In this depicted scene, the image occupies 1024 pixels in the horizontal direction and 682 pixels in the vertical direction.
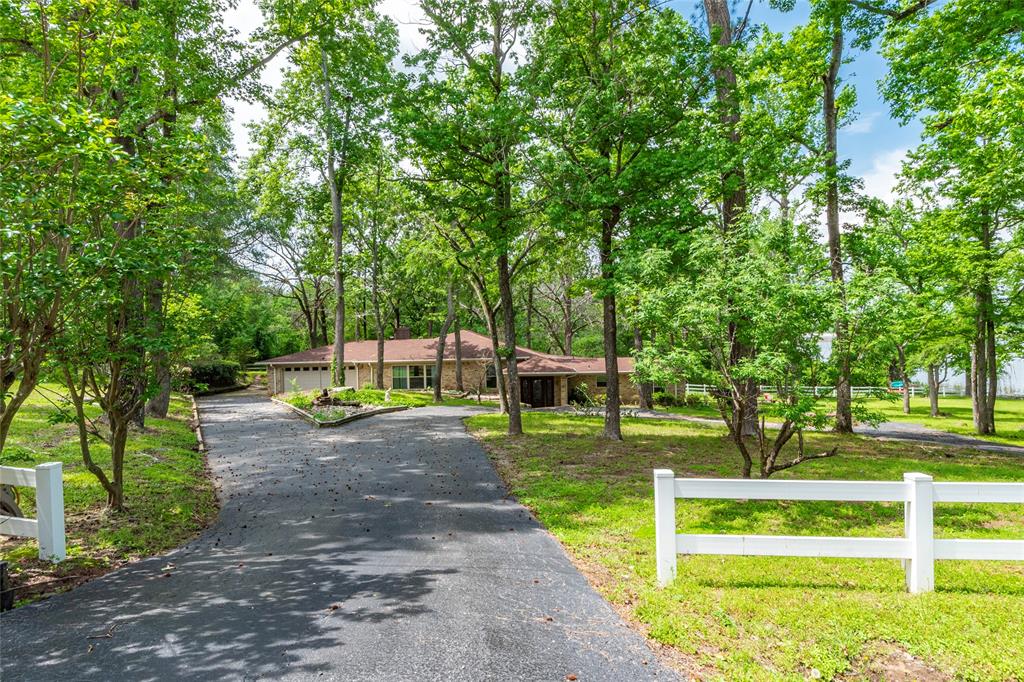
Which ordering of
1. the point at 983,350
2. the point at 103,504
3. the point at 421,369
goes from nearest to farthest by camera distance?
the point at 103,504 → the point at 983,350 → the point at 421,369

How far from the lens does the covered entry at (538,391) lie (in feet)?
105

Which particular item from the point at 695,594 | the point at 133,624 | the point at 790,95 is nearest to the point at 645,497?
the point at 695,594

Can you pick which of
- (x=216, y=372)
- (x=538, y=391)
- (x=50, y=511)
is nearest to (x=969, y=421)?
(x=538, y=391)

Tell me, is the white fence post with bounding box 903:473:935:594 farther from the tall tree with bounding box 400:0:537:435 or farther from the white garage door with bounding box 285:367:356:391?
the white garage door with bounding box 285:367:356:391

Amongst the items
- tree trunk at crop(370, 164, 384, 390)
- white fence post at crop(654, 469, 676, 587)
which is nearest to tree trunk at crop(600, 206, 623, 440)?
white fence post at crop(654, 469, 676, 587)

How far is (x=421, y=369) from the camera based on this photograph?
115 feet

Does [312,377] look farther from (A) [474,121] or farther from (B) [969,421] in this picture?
(B) [969,421]

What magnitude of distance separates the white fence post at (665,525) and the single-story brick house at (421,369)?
89.6 feet

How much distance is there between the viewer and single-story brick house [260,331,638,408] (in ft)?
105

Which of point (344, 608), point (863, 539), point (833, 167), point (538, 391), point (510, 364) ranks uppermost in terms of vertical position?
point (833, 167)

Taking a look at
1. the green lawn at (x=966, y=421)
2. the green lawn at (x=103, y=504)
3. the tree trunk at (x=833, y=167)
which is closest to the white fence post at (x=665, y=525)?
the green lawn at (x=103, y=504)

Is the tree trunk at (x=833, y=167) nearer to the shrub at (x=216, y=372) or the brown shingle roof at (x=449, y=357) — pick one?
the brown shingle roof at (x=449, y=357)

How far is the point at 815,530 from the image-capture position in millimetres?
6676

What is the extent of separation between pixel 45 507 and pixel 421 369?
29732mm
